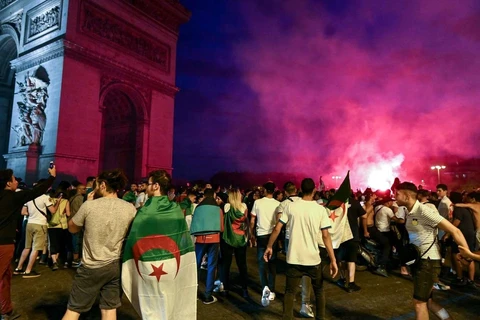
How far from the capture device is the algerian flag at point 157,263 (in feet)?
9.93

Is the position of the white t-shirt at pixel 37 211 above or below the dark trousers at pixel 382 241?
above

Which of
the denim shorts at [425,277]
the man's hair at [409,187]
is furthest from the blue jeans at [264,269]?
the man's hair at [409,187]

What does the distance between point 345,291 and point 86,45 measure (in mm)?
17730

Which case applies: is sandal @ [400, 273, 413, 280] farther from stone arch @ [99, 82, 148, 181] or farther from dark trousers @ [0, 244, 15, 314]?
stone arch @ [99, 82, 148, 181]

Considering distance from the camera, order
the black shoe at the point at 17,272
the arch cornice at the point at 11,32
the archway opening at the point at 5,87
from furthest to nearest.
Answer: the archway opening at the point at 5,87 → the arch cornice at the point at 11,32 → the black shoe at the point at 17,272

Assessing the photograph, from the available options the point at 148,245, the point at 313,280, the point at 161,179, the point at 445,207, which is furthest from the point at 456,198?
the point at 148,245

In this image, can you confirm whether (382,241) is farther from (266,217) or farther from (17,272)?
(17,272)

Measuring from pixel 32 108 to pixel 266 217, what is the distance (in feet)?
55.5

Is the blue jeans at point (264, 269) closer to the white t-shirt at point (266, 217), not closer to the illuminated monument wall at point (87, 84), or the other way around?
the white t-shirt at point (266, 217)

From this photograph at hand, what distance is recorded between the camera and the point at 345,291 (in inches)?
228

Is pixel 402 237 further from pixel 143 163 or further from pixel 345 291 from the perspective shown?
pixel 143 163

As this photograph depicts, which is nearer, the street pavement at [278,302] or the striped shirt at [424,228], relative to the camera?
the striped shirt at [424,228]

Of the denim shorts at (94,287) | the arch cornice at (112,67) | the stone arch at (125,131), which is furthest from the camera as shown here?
the stone arch at (125,131)

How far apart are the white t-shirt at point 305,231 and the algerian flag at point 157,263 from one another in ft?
4.41
